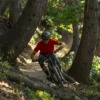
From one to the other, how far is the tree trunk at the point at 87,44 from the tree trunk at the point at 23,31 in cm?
241

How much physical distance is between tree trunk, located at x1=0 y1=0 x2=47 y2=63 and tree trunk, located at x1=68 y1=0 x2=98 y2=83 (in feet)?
7.90

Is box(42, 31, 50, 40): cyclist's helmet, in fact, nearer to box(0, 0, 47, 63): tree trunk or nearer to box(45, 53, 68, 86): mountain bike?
box(45, 53, 68, 86): mountain bike

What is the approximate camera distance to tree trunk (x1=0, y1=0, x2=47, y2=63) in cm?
1141

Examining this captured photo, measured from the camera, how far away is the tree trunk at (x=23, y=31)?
37.4 feet

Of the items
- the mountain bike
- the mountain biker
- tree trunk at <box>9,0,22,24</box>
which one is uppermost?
tree trunk at <box>9,0,22,24</box>

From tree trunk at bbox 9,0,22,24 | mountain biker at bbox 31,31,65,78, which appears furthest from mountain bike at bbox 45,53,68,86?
tree trunk at bbox 9,0,22,24

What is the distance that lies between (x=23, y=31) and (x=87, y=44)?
A: 309cm

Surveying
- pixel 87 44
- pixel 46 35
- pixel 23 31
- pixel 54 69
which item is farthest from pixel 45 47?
pixel 87 44

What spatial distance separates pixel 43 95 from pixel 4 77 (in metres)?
1.24

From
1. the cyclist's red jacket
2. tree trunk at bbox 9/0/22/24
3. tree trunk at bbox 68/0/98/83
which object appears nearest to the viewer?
the cyclist's red jacket

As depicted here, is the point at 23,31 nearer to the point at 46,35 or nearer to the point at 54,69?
the point at 46,35

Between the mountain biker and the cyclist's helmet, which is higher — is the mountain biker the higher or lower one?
the lower one

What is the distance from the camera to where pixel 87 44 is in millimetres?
13305

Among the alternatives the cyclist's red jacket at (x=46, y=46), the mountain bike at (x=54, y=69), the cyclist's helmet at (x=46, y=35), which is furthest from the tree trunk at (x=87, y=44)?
the cyclist's helmet at (x=46, y=35)
